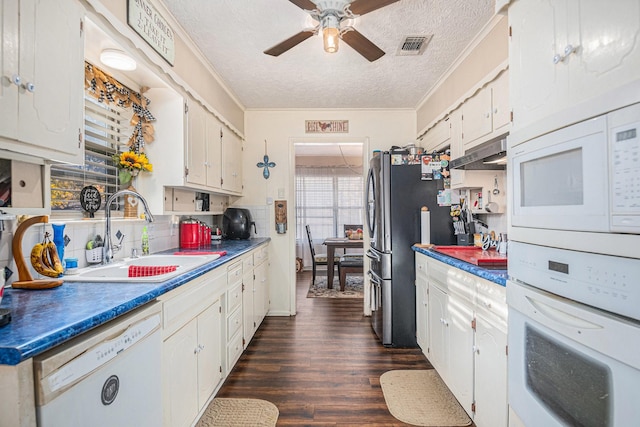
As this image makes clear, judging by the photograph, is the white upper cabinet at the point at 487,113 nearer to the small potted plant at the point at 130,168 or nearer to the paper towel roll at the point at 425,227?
the paper towel roll at the point at 425,227

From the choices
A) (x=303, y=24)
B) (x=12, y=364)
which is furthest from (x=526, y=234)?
(x=303, y=24)

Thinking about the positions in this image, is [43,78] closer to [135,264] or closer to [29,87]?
[29,87]

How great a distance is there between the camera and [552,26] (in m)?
1.02

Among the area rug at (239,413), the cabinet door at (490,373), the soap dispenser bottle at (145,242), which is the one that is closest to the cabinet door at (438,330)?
the cabinet door at (490,373)

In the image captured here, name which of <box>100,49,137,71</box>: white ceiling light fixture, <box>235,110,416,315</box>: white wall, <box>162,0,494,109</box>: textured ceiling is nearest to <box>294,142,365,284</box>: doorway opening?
<box>235,110,416,315</box>: white wall

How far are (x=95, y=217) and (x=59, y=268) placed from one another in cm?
59

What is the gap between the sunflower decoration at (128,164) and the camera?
2.01 meters

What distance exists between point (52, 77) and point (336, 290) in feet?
14.3

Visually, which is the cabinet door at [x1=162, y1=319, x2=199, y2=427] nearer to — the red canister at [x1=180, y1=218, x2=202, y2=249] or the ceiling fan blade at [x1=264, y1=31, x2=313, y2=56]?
the red canister at [x1=180, y1=218, x2=202, y2=249]

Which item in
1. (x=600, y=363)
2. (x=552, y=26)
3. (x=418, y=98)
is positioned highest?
(x=418, y=98)

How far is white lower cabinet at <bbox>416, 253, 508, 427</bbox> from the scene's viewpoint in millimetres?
1430

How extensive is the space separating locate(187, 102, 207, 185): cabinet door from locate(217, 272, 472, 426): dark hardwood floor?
1516mm

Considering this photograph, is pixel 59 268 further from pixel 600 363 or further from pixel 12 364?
pixel 600 363

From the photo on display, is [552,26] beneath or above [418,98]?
beneath
